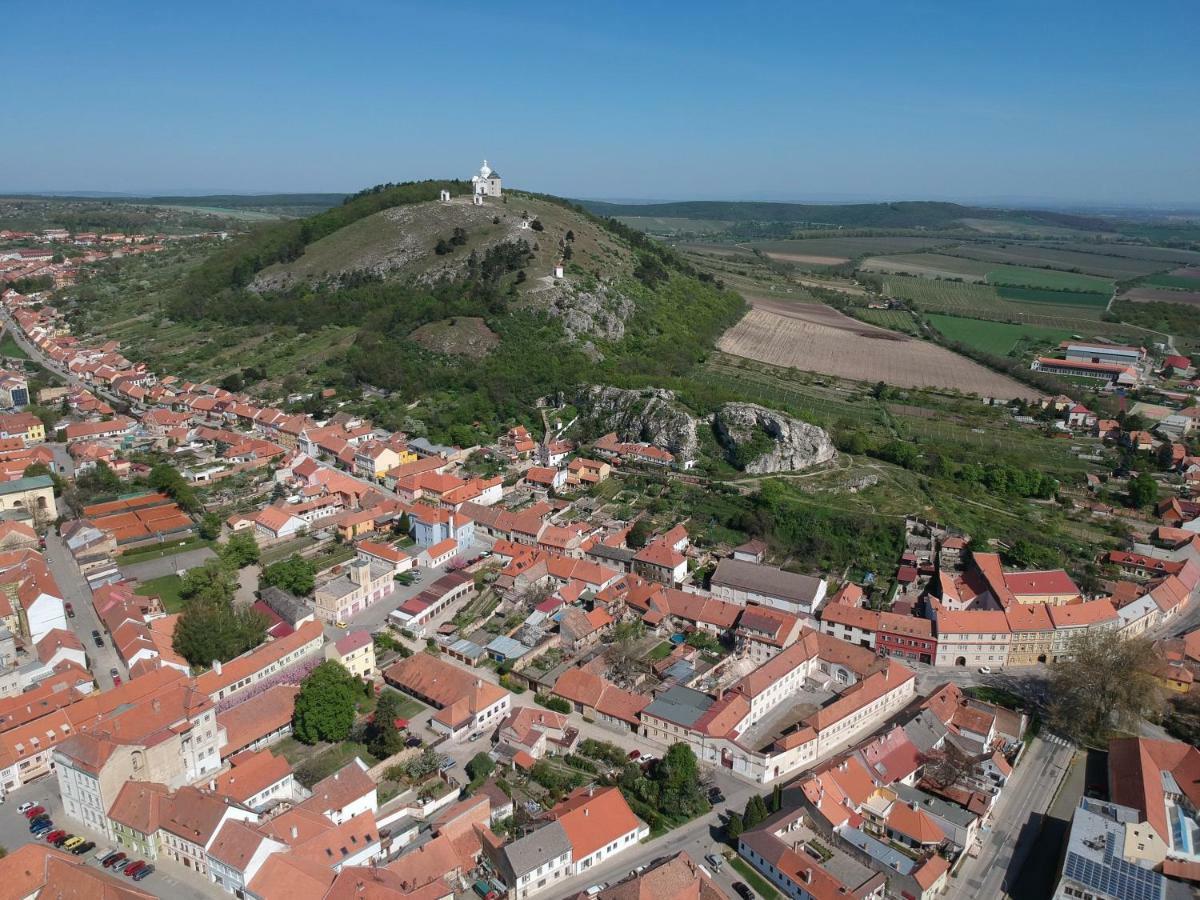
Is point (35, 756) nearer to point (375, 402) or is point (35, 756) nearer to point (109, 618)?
point (109, 618)

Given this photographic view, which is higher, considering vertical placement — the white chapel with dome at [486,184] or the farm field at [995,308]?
the white chapel with dome at [486,184]

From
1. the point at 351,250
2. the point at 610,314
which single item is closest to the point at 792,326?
the point at 610,314

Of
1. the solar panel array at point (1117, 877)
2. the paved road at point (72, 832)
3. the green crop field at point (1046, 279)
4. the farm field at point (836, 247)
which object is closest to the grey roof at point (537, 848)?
the paved road at point (72, 832)

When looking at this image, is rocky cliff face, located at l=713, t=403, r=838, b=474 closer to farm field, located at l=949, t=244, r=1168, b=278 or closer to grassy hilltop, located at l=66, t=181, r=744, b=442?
grassy hilltop, located at l=66, t=181, r=744, b=442

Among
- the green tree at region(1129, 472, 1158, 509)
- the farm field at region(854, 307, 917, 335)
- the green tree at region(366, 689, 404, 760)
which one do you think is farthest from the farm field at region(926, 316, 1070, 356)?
the green tree at region(366, 689, 404, 760)

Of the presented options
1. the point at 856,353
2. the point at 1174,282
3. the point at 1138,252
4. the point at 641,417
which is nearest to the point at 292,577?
the point at 641,417

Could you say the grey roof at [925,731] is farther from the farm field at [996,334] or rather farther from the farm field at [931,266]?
the farm field at [931,266]

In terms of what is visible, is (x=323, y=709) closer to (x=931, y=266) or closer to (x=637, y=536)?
(x=637, y=536)
